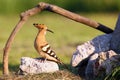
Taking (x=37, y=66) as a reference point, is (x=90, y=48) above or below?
above

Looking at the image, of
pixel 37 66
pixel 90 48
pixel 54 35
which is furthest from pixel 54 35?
pixel 37 66

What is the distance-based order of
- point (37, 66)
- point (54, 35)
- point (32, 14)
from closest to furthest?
1. point (37, 66)
2. point (32, 14)
3. point (54, 35)

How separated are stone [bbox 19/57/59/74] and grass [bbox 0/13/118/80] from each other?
1303mm

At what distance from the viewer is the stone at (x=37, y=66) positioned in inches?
388

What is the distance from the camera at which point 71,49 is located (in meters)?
15.9

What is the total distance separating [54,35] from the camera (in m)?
19.6

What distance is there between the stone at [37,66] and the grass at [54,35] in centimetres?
130

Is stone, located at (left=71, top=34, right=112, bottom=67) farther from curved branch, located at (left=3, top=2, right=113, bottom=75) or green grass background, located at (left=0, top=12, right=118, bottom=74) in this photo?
green grass background, located at (left=0, top=12, right=118, bottom=74)

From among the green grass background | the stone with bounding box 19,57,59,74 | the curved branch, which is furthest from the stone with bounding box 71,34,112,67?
the green grass background

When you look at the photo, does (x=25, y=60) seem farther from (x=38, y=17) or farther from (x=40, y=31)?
(x=38, y=17)

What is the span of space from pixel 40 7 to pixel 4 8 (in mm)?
15915

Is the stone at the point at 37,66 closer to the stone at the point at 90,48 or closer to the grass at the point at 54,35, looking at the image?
the stone at the point at 90,48

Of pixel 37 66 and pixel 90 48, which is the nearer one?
pixel 37 66

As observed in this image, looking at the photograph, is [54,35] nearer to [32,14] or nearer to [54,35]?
[54,35]
